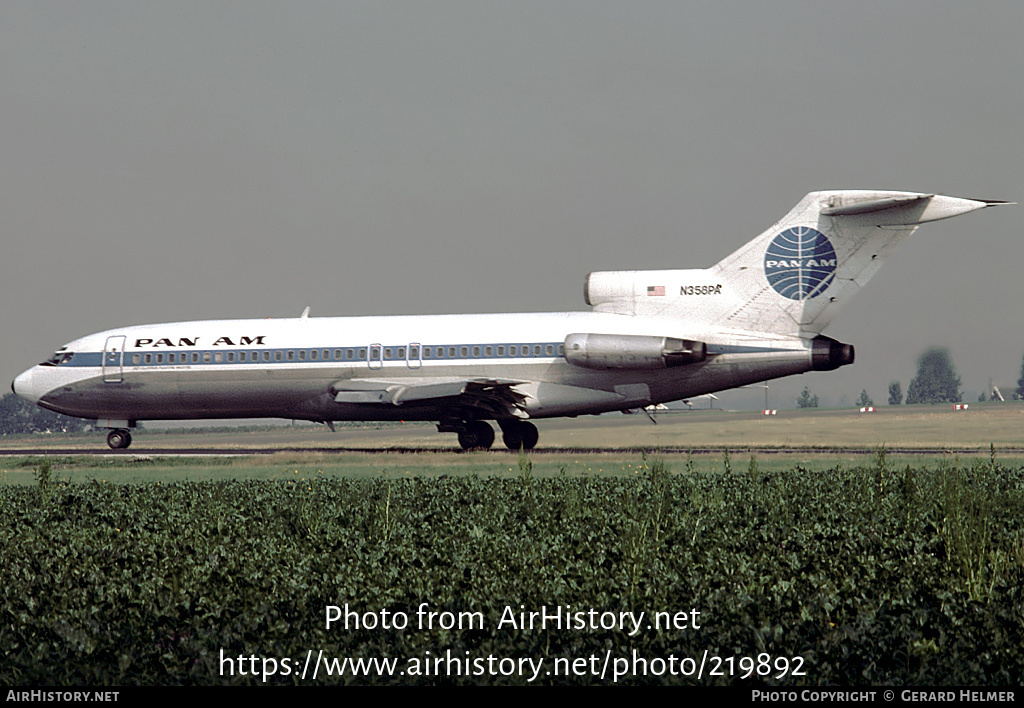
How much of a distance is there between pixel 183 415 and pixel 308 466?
8.05 metres

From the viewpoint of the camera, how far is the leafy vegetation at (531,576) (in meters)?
7.47

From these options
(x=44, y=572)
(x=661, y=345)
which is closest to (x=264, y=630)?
(x=44, y=572)

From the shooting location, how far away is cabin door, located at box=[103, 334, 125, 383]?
29906 mm

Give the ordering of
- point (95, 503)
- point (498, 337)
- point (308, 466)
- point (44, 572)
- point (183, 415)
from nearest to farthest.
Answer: point (44, 572), point (95, 503), point (308, 466), point (498, 337), point (183, 415)

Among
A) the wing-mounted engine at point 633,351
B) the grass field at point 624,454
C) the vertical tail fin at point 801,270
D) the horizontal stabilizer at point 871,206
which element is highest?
the horizontal stabilizer at point 871,206

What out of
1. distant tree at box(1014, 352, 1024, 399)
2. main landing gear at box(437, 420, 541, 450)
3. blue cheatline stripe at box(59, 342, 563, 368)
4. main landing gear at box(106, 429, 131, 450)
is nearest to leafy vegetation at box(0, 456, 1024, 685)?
blue cheatline stripe at box(59, 342, 563, 368)

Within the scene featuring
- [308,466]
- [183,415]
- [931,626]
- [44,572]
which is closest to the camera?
[931,626]

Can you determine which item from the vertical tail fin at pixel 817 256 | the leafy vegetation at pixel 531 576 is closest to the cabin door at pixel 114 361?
the leafy vegetation at pixel 531 576

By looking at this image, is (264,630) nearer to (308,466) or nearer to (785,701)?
(785,701)

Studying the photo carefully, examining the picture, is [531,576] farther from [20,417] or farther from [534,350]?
[20,417]

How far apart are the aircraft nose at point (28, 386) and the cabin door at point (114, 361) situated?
8.45ft

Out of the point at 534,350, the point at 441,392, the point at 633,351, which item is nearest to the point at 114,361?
the point at 441,392

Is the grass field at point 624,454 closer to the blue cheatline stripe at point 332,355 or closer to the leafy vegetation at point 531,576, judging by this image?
the blue cheatline stripe at point 332,355

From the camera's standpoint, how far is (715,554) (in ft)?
34.6
